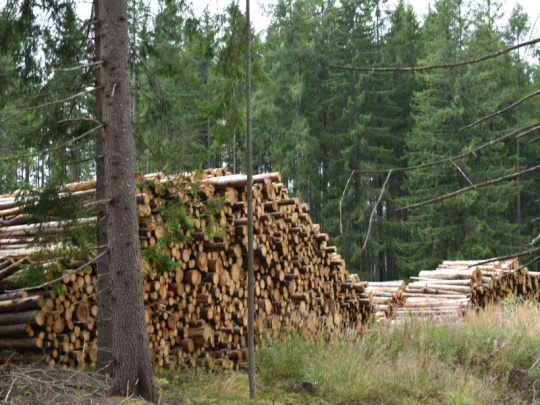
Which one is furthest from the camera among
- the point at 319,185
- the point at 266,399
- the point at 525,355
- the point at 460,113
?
the point at 319,185

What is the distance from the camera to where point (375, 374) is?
694cm

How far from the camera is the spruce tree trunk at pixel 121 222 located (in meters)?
4.94

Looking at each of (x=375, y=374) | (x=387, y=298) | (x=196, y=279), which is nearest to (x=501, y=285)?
(x=387, y=298)

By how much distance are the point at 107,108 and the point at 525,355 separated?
6131 mm

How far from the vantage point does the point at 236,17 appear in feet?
21.0

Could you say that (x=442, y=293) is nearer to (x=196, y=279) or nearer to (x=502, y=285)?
(x=502, y=285)

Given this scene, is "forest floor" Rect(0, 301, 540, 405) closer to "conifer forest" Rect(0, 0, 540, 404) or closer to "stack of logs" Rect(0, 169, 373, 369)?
"conifer forest" Rect(0, 0, 540, 404)

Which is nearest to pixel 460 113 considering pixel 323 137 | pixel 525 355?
pixel 323 137

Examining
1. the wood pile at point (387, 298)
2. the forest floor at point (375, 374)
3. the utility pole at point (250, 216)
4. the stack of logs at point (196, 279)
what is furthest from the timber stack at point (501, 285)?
the utility pole at point (250, 216)

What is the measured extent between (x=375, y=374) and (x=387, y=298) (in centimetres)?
559

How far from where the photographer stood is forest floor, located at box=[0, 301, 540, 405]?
5844 millimetres

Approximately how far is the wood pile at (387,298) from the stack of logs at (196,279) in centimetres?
250

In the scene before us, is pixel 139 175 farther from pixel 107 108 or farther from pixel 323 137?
pixel 323 137

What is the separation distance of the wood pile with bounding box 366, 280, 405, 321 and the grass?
296cm
